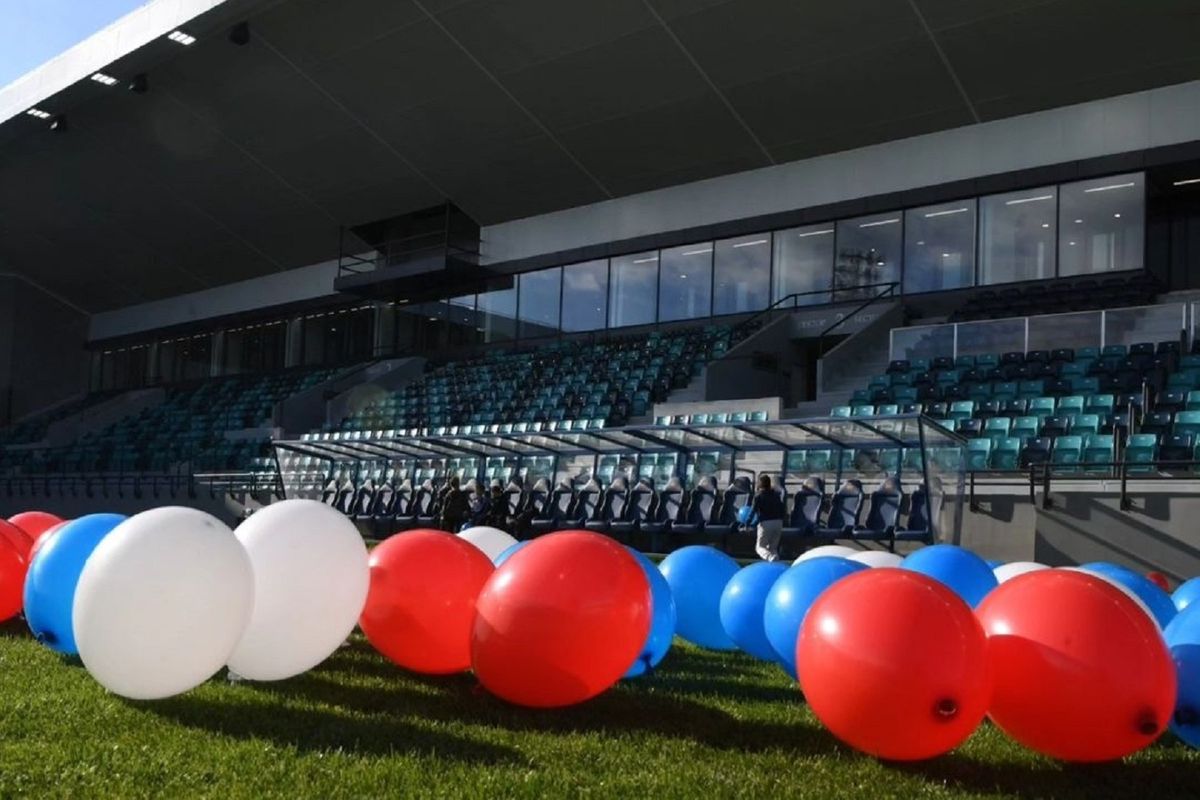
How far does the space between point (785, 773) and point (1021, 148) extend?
2174cm

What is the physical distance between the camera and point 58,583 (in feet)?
23.2

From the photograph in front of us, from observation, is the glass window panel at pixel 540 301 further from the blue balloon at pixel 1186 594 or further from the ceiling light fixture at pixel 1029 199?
the blue balloon at pixel 1186 594

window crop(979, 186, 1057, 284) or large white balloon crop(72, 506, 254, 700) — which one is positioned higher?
window crop(979, 186, 1057, 284)

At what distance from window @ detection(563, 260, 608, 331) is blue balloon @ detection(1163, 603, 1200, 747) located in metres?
26.6

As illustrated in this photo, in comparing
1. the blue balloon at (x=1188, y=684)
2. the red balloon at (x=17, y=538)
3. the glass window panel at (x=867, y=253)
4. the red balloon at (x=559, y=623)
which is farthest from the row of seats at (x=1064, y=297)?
the red balloon at (x=17, y=538)

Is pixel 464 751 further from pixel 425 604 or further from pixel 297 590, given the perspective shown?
pixel 297 590

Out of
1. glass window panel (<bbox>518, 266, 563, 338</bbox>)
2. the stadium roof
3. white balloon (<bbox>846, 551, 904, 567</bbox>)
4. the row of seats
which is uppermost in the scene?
the stadium roof

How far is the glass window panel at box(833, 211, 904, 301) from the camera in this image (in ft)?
86.1

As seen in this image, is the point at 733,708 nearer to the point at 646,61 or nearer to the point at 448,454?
the point at 448,454

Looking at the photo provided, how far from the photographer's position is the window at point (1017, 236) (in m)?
24.0

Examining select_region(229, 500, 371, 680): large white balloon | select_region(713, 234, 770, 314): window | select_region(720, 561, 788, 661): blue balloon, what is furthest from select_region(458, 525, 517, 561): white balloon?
select_region(713, 234, 770, 314): window

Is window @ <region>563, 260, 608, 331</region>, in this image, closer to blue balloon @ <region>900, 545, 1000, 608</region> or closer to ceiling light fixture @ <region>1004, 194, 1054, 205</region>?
ceiling light fixture @ <region>1004, 194, 1054, 205</region>

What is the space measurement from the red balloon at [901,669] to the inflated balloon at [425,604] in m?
2.30

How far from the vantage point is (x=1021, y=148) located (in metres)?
23.7
